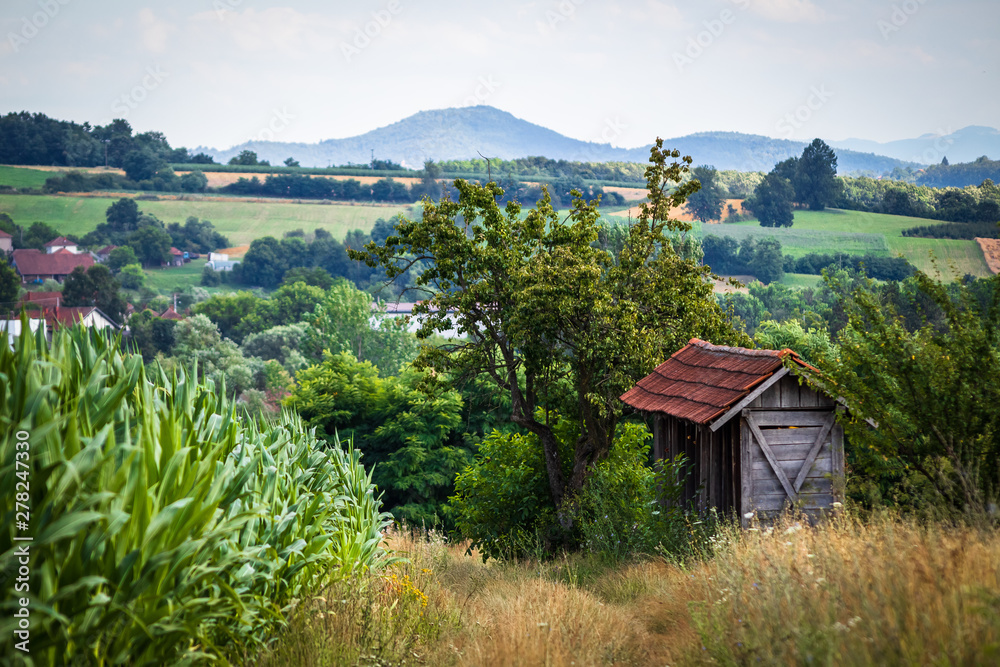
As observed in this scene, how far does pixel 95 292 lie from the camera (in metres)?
94.9

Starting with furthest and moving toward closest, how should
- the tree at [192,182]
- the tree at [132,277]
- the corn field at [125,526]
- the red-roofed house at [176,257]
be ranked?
1. the tree at [192,182]
2. the red-roofed house at [176,257]
3. the tree at [132,277]
4. the corn field at [125,526]

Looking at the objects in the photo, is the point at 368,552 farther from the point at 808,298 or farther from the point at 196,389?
the point at 808,298

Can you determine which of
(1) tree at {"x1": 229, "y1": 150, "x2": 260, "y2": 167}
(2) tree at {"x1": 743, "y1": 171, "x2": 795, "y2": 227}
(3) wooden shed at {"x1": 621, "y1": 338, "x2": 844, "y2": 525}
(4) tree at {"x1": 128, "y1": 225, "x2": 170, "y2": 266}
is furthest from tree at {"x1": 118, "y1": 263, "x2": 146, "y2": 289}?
(3) wooden shed at {"x1": 621, "y1": 338, "x2": 844, "y2": 525}

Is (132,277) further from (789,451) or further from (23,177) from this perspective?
(789,451)

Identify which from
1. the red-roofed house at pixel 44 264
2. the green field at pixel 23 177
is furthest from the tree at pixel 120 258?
the green field at pixel 23 177

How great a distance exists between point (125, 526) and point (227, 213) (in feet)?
512

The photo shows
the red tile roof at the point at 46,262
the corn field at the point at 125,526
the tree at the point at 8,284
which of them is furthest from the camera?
the red tile roof at the point at 46,262

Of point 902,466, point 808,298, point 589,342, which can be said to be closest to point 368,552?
point 902,466

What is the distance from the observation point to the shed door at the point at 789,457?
8570 millimetres

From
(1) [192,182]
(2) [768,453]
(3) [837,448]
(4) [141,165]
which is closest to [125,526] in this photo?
(2) [768,453]

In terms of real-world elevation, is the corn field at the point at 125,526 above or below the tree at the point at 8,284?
above

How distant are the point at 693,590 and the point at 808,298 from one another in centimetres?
8663

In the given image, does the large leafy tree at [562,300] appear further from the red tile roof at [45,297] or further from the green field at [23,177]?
the green field at [23,177]

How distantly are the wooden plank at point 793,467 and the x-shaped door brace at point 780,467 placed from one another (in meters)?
0.04
